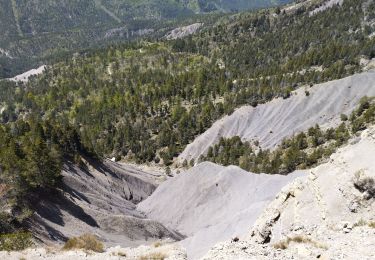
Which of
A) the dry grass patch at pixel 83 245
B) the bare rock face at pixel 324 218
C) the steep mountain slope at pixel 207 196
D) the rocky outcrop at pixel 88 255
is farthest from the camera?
the steep mountain slope at pixel 207 196

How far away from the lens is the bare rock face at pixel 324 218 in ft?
70.0

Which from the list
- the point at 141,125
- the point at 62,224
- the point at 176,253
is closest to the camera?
the point at 176,253

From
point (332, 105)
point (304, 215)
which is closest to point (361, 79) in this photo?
point (332, 105)

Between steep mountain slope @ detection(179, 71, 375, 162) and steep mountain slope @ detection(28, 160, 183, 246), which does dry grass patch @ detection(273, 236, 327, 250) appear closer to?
steep mountain slope @ detection(28, 160, 183, 246)

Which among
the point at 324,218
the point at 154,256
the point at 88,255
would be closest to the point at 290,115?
the point at 324,218

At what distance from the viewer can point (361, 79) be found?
127 metres

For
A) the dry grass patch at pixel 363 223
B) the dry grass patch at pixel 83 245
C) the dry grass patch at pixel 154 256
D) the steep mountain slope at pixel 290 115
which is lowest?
the steep mountain slope at pixel 290 115

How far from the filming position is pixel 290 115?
125 metres

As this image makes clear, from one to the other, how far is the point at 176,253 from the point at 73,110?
167m

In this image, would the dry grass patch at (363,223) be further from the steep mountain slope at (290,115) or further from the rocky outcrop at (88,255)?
the steep mountain slope at (290,115)

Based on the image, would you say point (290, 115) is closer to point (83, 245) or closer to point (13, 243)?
point (83, 245)

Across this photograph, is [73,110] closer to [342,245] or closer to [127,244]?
[127,244]

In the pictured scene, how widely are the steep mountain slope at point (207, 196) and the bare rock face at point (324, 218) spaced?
1899 cm

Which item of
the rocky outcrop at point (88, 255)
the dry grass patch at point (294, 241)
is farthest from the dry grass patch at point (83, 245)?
the dry grass patch at point (294, 241)
